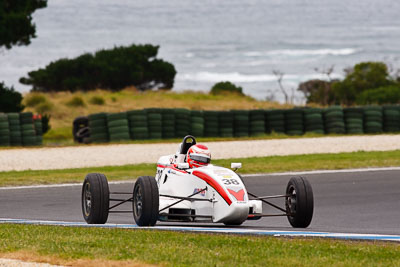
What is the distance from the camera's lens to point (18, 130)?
35281mm

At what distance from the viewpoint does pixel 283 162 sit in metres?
27.1

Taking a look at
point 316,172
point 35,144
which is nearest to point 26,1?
point 35,144

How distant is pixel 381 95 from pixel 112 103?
36434mm

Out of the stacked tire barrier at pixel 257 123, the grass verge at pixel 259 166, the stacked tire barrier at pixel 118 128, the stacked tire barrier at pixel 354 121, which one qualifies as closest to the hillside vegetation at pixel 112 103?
the stacked tire barrier at pixel 118 128

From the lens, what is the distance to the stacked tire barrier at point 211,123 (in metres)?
38.5

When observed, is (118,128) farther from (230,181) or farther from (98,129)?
(230,181)

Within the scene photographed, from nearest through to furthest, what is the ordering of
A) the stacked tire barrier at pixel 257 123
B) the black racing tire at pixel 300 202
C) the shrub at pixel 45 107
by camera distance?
the black racing tire at pixel 300 202 → the stacked tire barrier at pixel 257 123 → the shrub at pixel 45 107

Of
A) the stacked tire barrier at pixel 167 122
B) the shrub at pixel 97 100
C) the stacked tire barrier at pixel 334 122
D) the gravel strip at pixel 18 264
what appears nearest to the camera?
the gravel strip at pixel 18 264

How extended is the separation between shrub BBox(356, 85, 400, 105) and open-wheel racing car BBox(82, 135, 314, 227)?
2988 inches

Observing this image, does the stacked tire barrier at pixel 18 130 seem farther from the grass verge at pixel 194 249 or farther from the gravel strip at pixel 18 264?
the gravel strip at pixel 18 264

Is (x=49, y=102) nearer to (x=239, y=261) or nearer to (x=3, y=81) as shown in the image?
(x=3, y=81)

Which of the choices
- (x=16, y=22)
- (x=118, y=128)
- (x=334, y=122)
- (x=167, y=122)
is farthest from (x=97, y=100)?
(x=334, y=122)

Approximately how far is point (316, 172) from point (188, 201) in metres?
12.7

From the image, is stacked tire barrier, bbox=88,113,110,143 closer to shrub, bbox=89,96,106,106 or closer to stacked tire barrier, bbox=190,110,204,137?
stacked tire barrier, bbox=190,110,204,137
